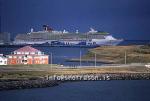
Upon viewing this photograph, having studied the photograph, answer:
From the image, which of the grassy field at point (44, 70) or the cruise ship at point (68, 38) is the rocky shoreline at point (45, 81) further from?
the cruise ship at point (68, 38)

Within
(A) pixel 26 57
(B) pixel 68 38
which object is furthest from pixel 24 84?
(B) pixel 68 38

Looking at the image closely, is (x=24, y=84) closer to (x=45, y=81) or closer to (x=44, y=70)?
(x=45, y=81)

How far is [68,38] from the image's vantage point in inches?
2200

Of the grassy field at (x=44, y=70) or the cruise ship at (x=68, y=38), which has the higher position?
the cruise ship at (x=68, y=38)

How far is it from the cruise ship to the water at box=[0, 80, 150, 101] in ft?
85.1

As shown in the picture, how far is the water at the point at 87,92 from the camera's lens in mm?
23750

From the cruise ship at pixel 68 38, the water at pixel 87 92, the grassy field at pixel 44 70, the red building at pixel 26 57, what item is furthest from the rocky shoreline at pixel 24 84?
the cruise ship at pixel 68 38

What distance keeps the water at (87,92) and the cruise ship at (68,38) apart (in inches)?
1021

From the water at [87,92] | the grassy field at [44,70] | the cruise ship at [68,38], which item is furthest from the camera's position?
the cruise ship at [68,38]

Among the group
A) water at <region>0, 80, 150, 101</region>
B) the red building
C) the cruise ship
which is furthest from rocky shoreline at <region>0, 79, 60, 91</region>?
the cruise ship

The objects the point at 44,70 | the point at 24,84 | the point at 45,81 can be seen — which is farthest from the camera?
the point at 44,70

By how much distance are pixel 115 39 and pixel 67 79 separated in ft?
85.6

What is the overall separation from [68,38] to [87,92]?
99.8 ft

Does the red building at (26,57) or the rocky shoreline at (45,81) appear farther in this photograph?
the red building at (26,57)
